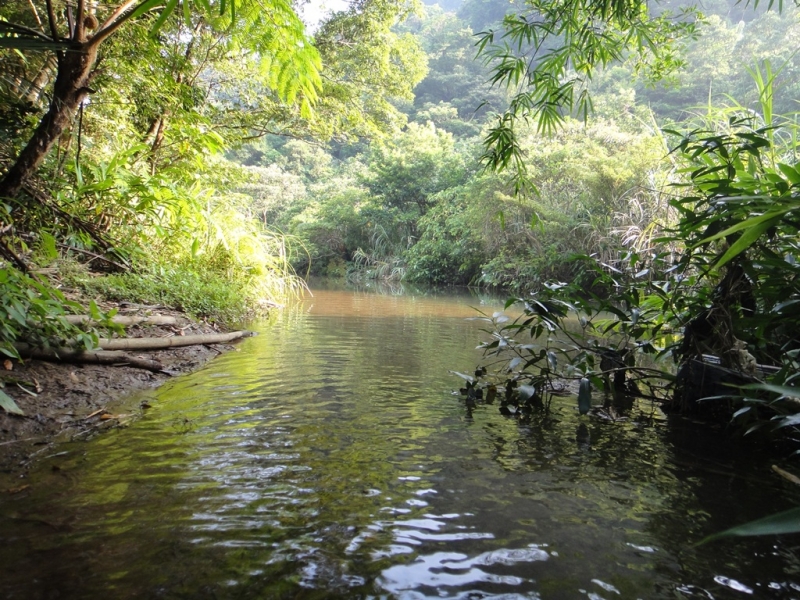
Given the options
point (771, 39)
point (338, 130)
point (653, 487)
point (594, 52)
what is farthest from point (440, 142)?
point (653, 487)

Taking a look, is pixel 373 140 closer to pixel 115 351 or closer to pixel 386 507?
pixel 115 351

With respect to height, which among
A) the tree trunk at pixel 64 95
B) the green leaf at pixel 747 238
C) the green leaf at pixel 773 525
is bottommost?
the green leaf at pixel 773 525

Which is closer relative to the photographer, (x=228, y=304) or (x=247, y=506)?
(x=247, y=506)

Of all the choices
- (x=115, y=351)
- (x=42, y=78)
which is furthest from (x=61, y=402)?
(x=42, y=78)

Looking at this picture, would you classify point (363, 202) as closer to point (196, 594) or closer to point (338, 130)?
point (338, 130)

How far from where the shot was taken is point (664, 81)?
3994 mm

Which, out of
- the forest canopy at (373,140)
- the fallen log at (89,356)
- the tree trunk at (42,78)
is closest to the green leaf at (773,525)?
the forest canopy at (373,140)

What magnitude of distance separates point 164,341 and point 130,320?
303 millimetres

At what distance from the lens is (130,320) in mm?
3939

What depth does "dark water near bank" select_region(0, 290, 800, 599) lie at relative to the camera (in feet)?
4.60

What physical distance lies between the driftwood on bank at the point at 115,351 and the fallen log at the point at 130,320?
0.56 feet

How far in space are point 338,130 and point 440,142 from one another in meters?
16.2

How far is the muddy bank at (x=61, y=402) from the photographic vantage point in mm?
2172

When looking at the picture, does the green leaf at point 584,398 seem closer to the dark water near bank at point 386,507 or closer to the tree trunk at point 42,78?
the dark water near bank at point 386,507
